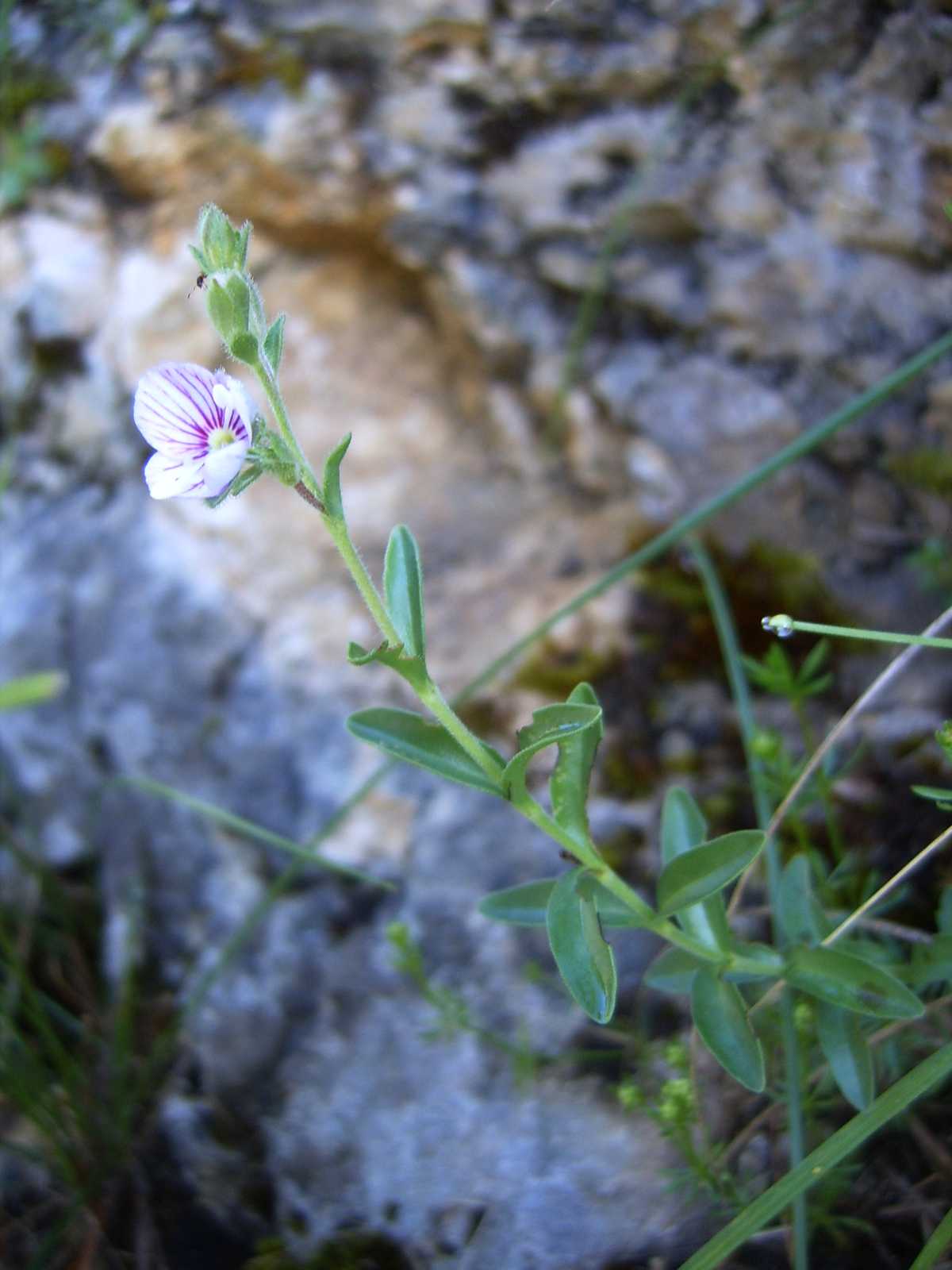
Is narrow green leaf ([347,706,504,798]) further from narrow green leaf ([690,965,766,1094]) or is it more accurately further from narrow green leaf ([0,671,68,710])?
narrow green leaf ([0,671,68,710])

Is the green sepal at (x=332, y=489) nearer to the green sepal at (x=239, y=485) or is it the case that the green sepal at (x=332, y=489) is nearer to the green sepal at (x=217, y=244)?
the green sepal at (x=239, y=485)

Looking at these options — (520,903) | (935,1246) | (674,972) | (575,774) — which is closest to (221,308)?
(575,774)

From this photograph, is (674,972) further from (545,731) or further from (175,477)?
(175,477)

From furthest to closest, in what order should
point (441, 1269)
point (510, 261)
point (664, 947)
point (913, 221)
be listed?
point (510, 261) < point (913, 221) < point (664, 947) < point (441, 1269)

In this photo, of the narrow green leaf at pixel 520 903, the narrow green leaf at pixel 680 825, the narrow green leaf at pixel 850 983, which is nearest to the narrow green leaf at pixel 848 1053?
the narrow green leaf at pixel 850 983

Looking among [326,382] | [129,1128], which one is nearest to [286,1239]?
[129,1128]

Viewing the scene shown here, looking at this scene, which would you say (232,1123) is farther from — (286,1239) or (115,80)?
(115,80)
